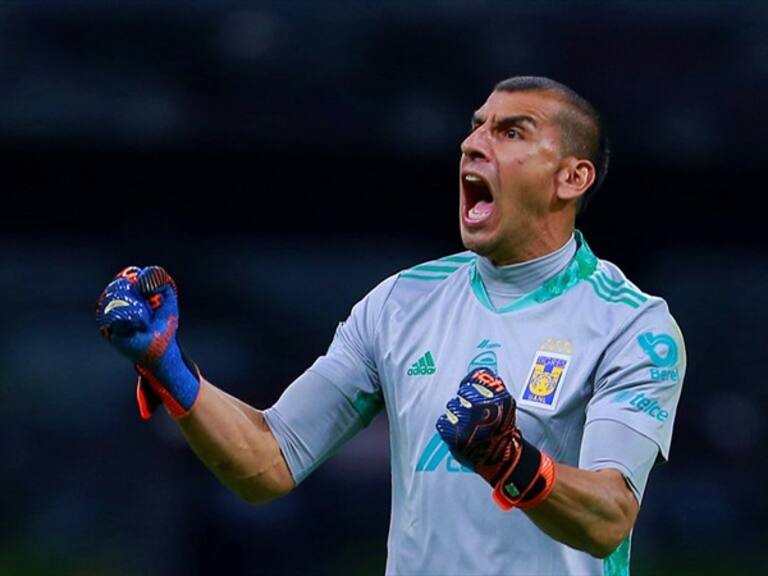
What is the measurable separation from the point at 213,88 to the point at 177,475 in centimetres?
238

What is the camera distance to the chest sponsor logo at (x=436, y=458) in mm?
3674

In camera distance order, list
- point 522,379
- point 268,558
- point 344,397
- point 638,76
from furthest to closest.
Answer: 1. point 638,76
2. point 268,558
3. point 344,397
4. point 522,379

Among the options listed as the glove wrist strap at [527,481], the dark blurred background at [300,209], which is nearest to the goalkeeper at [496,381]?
the glove wrist strap at [527,481]

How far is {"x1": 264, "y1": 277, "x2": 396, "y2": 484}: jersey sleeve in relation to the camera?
3.93 m

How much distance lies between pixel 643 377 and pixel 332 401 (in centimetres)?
84

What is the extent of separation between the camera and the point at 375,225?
9.62 meters

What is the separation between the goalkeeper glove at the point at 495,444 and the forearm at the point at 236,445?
27.5 inches

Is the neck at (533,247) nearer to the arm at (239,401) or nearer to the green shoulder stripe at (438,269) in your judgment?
the green shoulder stripe at (438,269)

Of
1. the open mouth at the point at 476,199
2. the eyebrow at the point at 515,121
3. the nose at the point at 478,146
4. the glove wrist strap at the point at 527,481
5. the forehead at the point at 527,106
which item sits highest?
the forehead at the point at 527,106

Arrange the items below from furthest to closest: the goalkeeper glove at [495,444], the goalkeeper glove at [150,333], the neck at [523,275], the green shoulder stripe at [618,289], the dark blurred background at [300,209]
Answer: the dark blurred background at [300,209]
the neck at [523,275]
the green shoulder stripe at [618,289]
the goalkeeper glove at [150,333]
the goalkeeper glove at [495,444]

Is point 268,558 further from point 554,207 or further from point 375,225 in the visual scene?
point 554,207

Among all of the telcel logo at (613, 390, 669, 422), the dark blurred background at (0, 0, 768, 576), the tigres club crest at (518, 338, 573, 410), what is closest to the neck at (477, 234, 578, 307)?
the tigres club crest at (518, 338, 573, 410)

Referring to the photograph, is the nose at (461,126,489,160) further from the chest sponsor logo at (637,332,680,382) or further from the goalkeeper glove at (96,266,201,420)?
the goalkeeper glove at (96,266,201,420)

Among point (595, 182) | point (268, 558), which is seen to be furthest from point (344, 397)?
point (268, 558)
